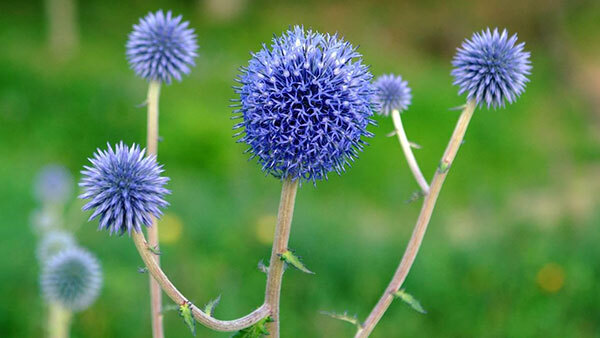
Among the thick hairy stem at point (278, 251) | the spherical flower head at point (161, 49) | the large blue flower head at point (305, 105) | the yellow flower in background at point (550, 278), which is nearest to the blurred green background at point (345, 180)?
the yellow flower in background at point (550, 278)

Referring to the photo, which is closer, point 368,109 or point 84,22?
point 368,109

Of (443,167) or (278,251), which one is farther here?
(443,167)

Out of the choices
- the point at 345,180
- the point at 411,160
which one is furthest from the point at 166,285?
the point at 345,180

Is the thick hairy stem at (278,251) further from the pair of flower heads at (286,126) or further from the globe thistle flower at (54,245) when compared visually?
the globe thistle flower at (54,245)

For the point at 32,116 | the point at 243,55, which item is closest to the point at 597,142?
the point at 243,55

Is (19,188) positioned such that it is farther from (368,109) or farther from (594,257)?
(368,109)

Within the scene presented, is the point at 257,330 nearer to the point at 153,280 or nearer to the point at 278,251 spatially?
the point at 278,251

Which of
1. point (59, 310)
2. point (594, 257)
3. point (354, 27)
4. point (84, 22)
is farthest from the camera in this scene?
point (354, 27)
